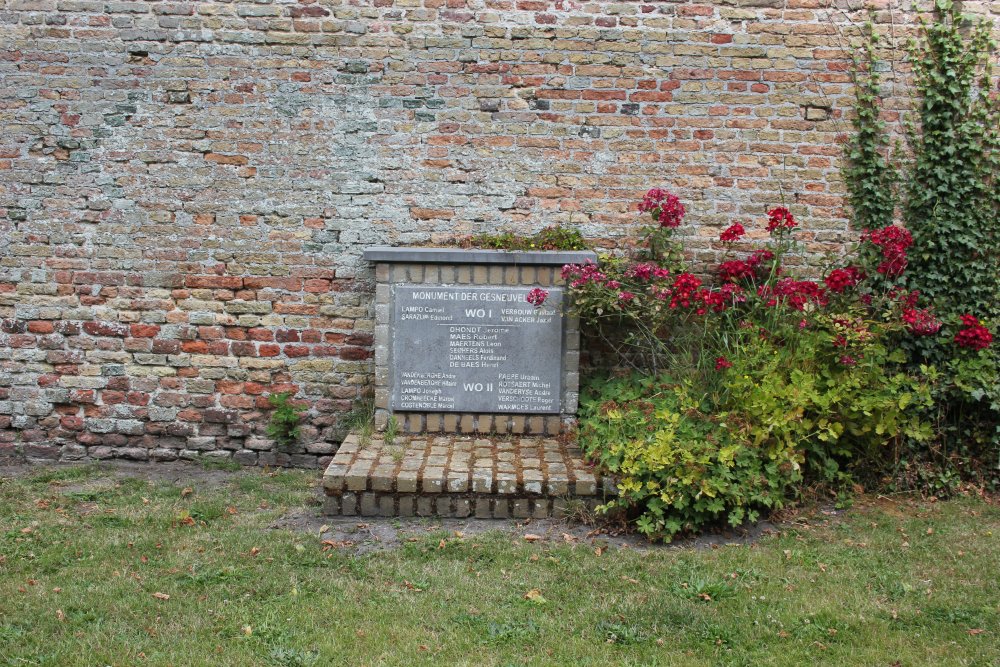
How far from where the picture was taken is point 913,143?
593cm

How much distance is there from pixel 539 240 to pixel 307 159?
184 centimetres

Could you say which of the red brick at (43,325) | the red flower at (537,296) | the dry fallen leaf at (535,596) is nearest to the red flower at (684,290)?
the red flower at (537,296)

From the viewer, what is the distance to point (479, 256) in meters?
5.72

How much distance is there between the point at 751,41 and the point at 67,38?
5.06 meters

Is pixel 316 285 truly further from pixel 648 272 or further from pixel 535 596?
pixel 535 596

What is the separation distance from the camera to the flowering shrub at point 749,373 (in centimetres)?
470

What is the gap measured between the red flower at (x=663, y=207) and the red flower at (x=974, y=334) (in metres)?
2.06

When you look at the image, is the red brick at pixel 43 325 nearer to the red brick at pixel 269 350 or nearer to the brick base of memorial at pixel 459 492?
→ the red brick at pixel 269 350

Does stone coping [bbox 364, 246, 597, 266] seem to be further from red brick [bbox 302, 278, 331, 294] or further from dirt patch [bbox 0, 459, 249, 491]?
dirt patch [bbox 0, 459, 249, 491]

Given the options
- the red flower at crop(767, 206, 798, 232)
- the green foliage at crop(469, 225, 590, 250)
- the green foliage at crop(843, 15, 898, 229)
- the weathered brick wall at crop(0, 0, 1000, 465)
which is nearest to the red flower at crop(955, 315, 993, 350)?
the green foliage at crop(843, 15, 898, 229)

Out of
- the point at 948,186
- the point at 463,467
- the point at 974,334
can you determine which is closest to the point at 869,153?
the point at 948,186

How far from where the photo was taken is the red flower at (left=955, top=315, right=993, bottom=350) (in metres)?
5.47

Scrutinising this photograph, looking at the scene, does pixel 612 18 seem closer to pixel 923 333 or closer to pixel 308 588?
pixel 923 333

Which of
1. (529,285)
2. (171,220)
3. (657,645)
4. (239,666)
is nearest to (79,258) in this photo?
(171,220)
